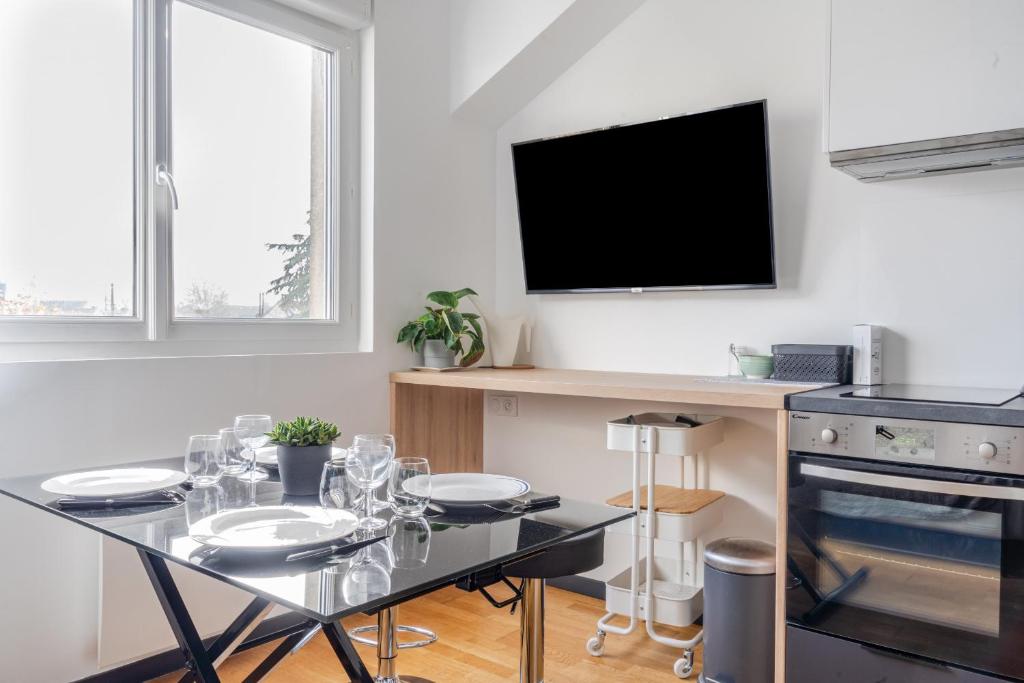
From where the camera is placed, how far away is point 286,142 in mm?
2951

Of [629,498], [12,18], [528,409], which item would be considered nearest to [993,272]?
[629,498]

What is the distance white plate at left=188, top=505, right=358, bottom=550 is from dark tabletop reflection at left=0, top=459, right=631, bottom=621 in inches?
0.8

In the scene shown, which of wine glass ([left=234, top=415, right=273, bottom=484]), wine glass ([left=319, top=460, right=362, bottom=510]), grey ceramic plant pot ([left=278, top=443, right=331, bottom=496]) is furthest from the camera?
wine glass ([left=234, top=415, right=273, bottom=484])

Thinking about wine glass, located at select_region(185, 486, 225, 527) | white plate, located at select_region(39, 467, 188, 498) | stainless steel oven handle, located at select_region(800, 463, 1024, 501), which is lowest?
stainless steel oven handle, located at select_region(800, 463, 1024, 501)

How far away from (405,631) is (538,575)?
1.23m

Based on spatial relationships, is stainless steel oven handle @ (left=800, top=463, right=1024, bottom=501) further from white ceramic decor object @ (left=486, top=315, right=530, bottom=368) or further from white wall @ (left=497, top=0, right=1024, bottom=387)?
white ceramic decor object @ (left=486, top=315, right=530, bottom=368)

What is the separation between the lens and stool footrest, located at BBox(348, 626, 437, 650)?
2.66 meters

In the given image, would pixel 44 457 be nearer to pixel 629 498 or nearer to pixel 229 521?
pixel 229 521

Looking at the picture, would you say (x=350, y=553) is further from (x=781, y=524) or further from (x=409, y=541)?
(x=781, y=524)

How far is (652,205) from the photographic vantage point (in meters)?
2.96

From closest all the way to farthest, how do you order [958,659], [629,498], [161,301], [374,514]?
[374,514]
[958,659]
[161,301]
[629,498]

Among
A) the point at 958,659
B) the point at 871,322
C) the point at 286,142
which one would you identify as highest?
the point at 286,142

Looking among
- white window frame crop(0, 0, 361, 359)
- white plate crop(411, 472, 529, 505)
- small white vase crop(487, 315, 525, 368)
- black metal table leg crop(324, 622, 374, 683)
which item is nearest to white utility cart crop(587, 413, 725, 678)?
small white vase crop(487, 315, 525, 368)

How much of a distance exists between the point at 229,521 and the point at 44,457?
1.23m
